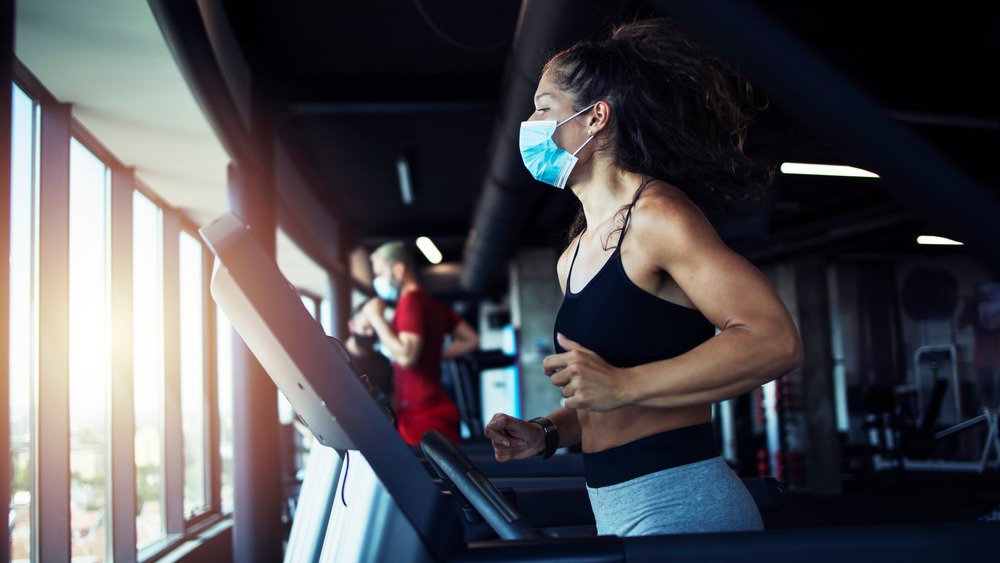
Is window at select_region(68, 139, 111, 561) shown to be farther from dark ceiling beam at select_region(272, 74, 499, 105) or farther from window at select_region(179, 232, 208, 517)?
dark ceiling beam at select_region(272, 74, 499, 105)

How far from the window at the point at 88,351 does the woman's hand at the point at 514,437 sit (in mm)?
2755

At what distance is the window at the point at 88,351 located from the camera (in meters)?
3.73

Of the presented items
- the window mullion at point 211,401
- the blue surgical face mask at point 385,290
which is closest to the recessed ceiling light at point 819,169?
the blue surgical face mask at point 385,290

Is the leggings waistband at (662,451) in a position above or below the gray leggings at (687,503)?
above

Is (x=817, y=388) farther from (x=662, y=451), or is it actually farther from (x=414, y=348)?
(x=662, y=451)

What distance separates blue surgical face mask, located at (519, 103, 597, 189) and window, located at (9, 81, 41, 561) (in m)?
2.25

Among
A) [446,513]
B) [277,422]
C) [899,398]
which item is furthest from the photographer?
[899,398]

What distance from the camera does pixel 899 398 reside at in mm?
11562

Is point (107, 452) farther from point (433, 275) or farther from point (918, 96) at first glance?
point (433, 275)

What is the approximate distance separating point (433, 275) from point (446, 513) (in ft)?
42.7

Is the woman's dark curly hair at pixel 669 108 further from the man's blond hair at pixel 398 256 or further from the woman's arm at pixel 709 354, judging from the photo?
the man's blond hair at pixel 398 256

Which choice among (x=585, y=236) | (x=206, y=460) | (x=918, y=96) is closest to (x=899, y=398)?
(x=918, y=96)

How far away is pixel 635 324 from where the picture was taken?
1095mm

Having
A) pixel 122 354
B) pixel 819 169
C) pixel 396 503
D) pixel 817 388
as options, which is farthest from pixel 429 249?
pixel 396 503
